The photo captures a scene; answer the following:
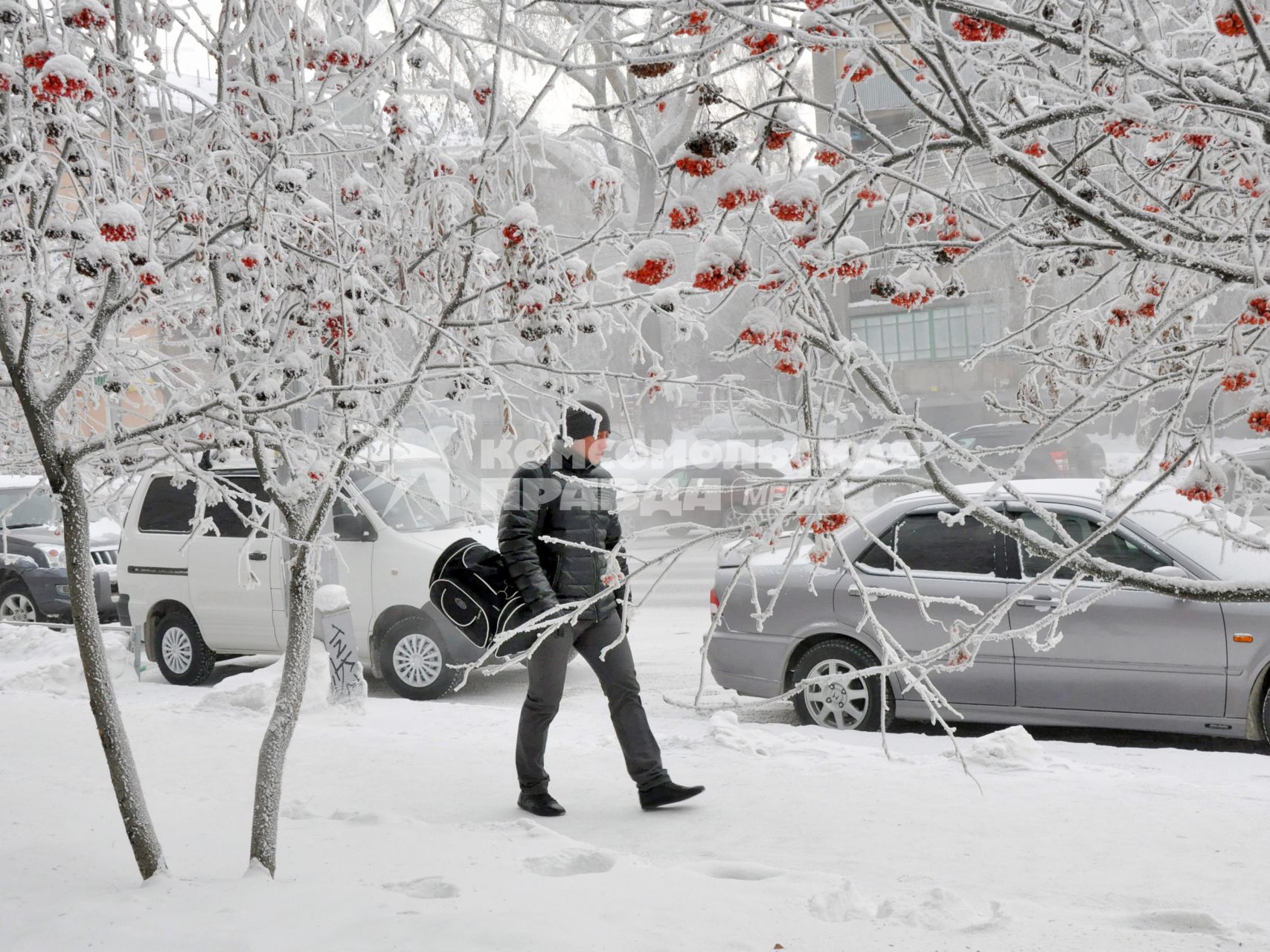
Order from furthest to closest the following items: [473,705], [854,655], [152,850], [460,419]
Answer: [473,705]
[854,655]
[460,419]
[152,850]

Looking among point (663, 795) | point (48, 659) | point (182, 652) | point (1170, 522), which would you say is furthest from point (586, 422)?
point (48, 659)

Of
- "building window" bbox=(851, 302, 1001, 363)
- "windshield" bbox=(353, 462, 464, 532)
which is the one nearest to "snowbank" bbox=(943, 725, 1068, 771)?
"windshield" bbox=(353, 462, 464, 532)

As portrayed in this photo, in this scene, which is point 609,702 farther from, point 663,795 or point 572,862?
point 572,862

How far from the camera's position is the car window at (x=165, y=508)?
10.3 m

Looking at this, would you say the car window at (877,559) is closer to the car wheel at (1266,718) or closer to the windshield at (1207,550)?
the windshield at (1207,550)

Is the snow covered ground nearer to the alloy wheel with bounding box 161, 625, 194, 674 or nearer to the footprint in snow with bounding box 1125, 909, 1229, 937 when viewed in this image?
the footprint in snow with bounding box 1125, 909, 1229, 937

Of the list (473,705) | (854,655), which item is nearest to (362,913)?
(854,655)

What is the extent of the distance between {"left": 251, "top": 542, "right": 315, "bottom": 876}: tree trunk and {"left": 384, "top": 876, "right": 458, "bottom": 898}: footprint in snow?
0.45 metres

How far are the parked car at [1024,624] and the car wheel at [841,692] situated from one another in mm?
10

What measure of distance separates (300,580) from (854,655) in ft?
13.1

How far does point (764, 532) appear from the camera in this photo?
283 cm

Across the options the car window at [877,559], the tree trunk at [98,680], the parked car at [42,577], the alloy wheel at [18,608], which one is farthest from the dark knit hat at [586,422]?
the alloy wheel at [18,608]

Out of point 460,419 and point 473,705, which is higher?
point 460,419

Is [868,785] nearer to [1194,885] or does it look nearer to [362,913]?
[1194,885]
